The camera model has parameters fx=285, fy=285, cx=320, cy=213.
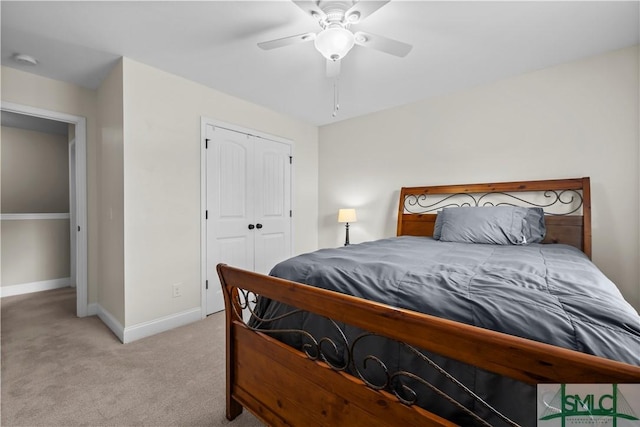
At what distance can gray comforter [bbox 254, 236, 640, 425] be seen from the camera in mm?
735

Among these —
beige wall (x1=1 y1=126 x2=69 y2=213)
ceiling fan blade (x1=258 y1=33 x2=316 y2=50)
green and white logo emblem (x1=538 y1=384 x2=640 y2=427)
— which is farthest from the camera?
beige wall (x1=1 y1=126 x2=69 y2=213)

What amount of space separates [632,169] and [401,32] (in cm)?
216

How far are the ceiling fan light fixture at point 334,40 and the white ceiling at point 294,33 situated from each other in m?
0.34

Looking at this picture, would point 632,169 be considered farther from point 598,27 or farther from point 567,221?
point 598,27

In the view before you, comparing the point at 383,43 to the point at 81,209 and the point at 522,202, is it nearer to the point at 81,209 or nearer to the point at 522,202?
the point at 522,202

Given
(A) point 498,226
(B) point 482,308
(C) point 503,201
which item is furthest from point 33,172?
(C) point 503,201

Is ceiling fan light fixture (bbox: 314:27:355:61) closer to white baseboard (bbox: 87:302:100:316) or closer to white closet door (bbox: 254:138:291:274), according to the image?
white closet door (bbox: 254:138:291:274)

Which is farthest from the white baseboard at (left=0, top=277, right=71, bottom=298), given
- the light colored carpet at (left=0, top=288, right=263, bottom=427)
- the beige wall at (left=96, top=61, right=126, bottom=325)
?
the beige wall at (left=96, top=61, right=126, bottom=325)

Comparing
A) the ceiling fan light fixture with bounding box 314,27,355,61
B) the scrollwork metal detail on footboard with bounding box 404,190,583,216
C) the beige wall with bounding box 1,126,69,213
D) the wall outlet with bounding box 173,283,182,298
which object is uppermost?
the ceiling fan light fixture with bounding box 314,27,355,61

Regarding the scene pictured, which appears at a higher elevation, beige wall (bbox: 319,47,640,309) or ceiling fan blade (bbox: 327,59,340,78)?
ceiling fan blade (bbox: 327,59,340,78)

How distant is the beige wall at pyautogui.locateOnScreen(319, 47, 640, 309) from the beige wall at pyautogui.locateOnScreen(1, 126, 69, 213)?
173 inches

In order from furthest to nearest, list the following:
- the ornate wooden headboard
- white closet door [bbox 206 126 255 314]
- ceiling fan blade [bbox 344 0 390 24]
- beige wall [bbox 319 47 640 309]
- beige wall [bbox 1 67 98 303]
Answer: white closet door [bbox 206 126 255 314] < beige wall [bbox 1 67 98 303] < the ornate wooden headboard < beige wall [bbox 319 47 640 309] < ceiling fan blade [bbox 344 0 390 24]

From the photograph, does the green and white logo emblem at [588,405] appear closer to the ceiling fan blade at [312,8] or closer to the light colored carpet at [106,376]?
the light colored carpet at [106,376]

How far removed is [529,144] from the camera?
8.95ft
